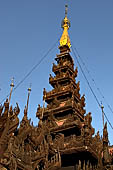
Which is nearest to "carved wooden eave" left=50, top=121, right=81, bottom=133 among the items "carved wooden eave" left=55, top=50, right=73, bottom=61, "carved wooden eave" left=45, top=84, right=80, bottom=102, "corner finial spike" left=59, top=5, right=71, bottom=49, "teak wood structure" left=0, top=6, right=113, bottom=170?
"teak wood structure" left=0, top=6, right=113, bottom=170

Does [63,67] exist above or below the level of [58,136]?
above

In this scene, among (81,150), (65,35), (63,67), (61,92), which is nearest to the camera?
(81,150)

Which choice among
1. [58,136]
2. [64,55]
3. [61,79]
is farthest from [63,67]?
[58,136]

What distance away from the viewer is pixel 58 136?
20.4 metres

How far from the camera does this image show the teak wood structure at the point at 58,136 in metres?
12.9

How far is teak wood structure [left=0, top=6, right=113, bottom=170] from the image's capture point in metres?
12.9

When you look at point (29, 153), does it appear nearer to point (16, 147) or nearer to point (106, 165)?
point (16, 147)

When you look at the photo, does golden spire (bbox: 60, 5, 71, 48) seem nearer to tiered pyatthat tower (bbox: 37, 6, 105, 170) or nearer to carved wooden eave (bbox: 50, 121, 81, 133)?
tiered pyatthat tower (bbox: 37, 6, 105, 170)

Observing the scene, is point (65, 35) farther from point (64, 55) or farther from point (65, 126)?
point (65, 126)

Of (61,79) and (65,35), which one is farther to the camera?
(65,35)

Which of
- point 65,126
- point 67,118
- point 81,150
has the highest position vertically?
point 67,118

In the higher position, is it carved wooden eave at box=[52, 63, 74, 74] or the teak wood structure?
carved wooden eave at box=[52, 63, 74, 74]

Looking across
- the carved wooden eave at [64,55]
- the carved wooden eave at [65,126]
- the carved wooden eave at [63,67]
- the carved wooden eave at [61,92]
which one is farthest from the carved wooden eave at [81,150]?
the carved wooden eave at [64,55]

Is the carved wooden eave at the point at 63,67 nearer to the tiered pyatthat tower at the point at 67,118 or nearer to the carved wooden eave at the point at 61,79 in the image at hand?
the tiered pyatthat tower at the point at 67,118
